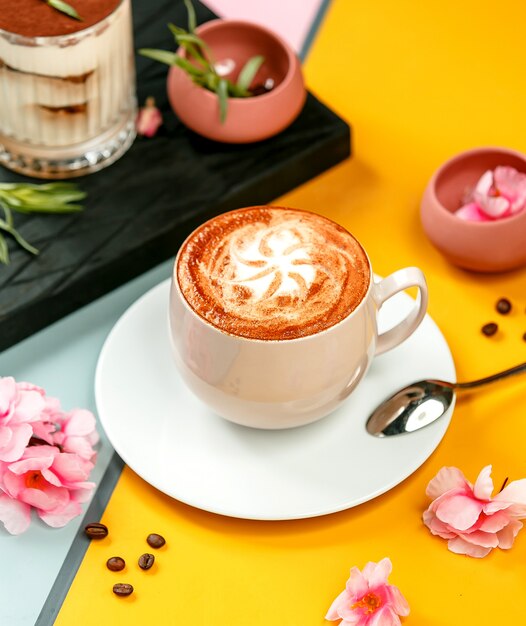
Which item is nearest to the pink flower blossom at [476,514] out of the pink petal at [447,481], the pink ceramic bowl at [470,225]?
the pink petal at [447,481]

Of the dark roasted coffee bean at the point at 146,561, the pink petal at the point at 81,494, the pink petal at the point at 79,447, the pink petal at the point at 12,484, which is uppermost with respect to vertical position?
the pink petal at the point at 12,484

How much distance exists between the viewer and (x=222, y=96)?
1.40 meters

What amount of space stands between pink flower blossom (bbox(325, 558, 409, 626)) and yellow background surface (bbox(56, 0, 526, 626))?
0.03m

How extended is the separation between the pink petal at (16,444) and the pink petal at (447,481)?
1.46 feet

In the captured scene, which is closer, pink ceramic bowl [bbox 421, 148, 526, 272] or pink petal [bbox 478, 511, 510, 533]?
pink petal [bbox 478, 511, 510, 533]

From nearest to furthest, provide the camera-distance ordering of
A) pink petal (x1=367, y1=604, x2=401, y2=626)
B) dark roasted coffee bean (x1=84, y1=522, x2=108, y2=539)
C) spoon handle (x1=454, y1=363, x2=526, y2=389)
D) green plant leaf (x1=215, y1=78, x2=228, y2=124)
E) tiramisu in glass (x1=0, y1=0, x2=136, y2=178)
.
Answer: pink petal (x1=367, y1=604, x2=401, y2=626) → dark roasted coffee bean (x1=84, y1=522, x2=108, y2=539) → spoon handle (x1=454, y1=363, x2=526, y2=389) → tiramisu in glass (x1=0, y1=0, x2=136, y2=178) → green plant leaf (x1=215, y1=78, x2=228, y2=124)

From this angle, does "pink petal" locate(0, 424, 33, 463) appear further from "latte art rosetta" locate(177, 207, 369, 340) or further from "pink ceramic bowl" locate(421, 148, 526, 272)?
"pink ceramic bowl" locate(421, 148, 526, 272)

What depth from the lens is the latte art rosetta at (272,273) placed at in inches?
40.5

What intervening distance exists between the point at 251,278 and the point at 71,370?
0.33 meters

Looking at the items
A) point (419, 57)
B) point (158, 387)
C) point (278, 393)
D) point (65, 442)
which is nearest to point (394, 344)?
point (278, 393)

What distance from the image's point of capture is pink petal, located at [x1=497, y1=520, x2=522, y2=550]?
1079 millimetres

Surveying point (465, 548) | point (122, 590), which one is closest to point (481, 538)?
point (465, 548)

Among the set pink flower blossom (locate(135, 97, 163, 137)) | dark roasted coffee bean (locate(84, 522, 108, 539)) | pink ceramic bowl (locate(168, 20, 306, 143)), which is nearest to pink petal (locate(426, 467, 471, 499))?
dark roasted coffee bean (locate(84, 522, 108, 539))

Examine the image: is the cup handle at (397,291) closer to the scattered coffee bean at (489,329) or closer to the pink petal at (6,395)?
the scattered coffee bean at (489,329)
